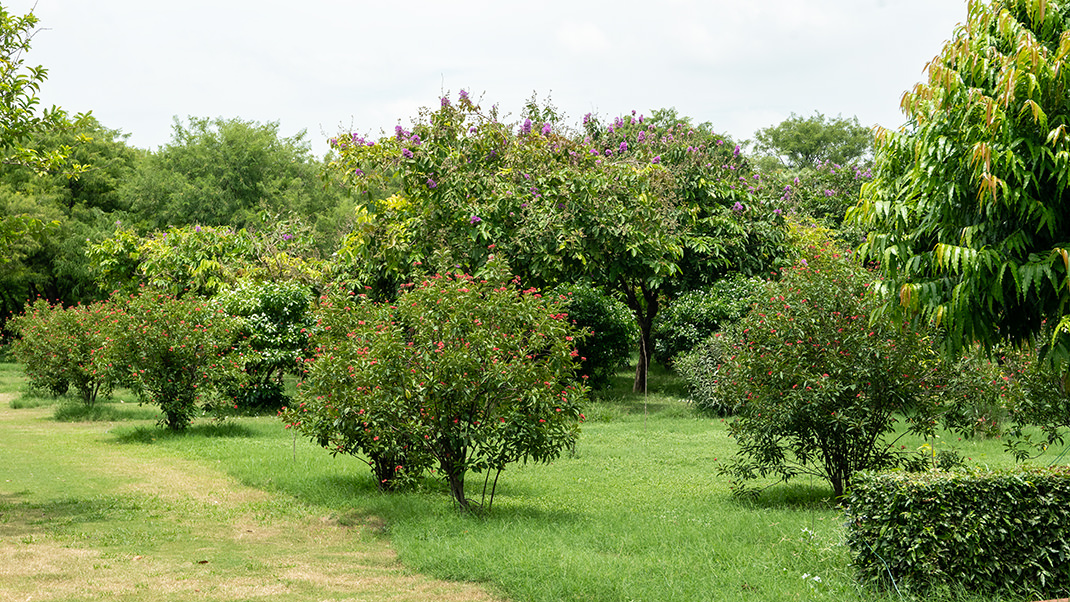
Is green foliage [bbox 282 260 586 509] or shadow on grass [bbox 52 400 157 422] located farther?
shadow on grass [bbox 52 400 157 422]

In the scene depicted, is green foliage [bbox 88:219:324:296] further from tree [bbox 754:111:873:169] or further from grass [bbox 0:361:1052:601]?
tree [bbox 754:111:873:169]

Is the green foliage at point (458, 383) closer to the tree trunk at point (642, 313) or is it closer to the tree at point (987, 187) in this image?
the tree at point (987, 187)

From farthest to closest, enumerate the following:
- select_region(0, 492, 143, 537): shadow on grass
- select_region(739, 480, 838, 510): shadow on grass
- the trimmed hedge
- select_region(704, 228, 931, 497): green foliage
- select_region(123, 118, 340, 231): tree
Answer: select_region(123, 118, 340, 231): tree → select_region(739, 480, 838, 510): shadow on grass → select_region(704, 228, 931, 497): green foliage → select_region(0, 492, 143, 537): shadow on grass → the trimmed hedge

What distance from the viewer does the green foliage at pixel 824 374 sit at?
26.4 feet

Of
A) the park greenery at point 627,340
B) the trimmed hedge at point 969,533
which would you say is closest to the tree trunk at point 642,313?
the park greenery at point 627,340

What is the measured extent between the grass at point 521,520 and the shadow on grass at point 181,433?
0.36m

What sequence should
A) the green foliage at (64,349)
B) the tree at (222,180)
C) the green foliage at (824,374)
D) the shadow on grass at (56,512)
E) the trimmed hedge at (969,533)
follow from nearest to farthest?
the trimmed hedge at (969,533), the shadow on grass at (56,512), the green foliage at (824,374), the green foliage at (64,349), the tree at (222,180)

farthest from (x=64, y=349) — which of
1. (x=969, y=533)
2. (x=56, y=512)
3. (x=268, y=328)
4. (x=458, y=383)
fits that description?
(x=969, y=533)

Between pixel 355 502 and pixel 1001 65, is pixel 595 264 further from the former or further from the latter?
pixel 1001 65

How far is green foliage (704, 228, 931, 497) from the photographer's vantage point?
805cm

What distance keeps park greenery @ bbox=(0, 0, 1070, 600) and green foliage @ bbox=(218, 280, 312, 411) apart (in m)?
0.06

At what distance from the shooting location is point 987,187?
5.04 m

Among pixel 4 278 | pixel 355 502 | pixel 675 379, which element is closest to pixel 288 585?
pixel 355 502

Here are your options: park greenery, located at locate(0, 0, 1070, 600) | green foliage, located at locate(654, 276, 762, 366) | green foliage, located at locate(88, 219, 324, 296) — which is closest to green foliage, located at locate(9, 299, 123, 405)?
park greenery, located at locate(0, 0, 1070, 600)
